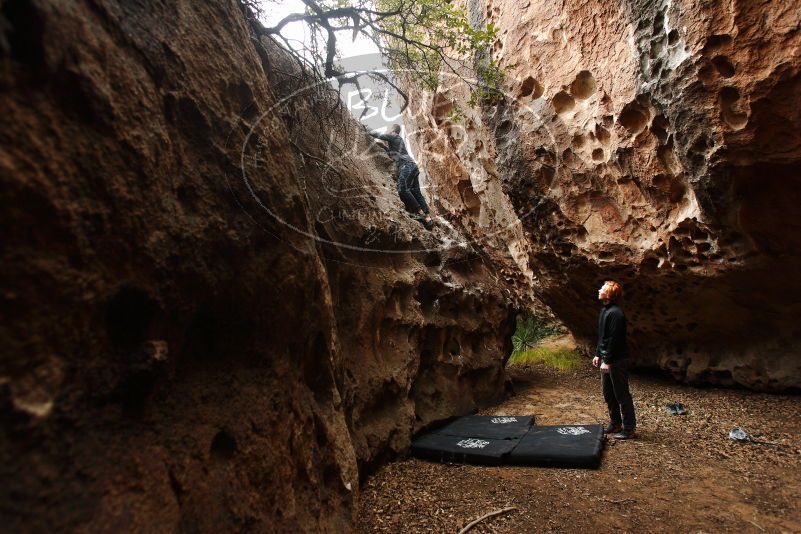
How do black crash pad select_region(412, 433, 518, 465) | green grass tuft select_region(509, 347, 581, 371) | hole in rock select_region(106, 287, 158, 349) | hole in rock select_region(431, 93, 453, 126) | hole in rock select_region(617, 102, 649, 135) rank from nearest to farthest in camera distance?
1. hole in rock select_region(106, 287, 158, 349)
2. black crash pad select_region(412, 433, 518, 465)
3. hole in rock select_region(617, 102, 649, 135)
4. green grass tuft select_region(509, 347, 581, 371)
5. hole in rock select_region(431, 93, 453, 126)

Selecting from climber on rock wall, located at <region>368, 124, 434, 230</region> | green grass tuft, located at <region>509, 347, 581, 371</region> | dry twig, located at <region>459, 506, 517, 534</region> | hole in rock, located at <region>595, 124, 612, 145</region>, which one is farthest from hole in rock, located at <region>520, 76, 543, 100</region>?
dry twig, located at <region>459, 506, 517, 534</region>

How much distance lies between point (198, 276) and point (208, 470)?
823 millimetres

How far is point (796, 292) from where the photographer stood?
4.96 metres

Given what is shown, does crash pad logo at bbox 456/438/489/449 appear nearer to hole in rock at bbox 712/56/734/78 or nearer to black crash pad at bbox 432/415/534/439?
black crash pad at bbox 432/415/534/439

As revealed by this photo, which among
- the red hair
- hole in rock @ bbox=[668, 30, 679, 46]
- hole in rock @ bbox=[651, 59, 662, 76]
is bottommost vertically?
the red hair

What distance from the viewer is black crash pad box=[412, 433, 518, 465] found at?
163 inches

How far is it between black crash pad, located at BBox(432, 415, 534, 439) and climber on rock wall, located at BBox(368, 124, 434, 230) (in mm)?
2447

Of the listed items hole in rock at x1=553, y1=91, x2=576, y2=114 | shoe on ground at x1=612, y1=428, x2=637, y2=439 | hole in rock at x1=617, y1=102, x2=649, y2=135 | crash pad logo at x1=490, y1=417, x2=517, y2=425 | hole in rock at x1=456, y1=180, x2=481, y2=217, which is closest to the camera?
shoe on ground at x1=612, y1=428, x2=637, y2=439

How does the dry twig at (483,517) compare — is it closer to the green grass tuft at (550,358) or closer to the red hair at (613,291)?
the red hair at (613,291)

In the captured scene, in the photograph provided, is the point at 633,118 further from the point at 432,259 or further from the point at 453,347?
the point at 453,347

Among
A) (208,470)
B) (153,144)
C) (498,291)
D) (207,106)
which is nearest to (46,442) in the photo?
(208,470)

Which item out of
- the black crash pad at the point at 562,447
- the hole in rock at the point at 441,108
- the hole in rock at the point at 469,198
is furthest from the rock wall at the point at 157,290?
the hole in rock at the point at 469,198

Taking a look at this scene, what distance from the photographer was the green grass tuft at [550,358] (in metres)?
8.06

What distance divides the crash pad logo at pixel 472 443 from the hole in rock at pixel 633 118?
3524mm
